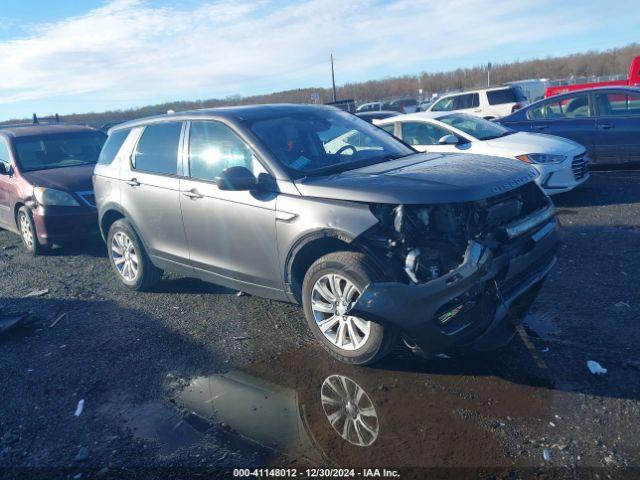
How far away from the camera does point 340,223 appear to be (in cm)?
393

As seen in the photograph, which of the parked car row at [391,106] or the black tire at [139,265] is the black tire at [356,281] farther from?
the parked car row at [391,106]

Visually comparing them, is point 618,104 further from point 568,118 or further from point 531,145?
point 531,145

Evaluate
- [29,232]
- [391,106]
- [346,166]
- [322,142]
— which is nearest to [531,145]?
[322,142]

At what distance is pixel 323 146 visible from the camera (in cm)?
496

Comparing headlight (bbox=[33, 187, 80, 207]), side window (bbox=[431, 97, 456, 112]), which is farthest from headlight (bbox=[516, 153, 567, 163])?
side window (bbox=[431, 97, 456, 112])

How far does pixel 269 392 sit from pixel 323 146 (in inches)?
86.4

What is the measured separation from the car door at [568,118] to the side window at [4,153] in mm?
9084

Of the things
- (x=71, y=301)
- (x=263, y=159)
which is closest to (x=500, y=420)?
(x=263, y=159)

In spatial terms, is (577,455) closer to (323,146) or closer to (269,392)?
(269,392)

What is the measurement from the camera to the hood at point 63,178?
7.96 m

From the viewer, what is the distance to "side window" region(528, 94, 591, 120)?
10.3 metres

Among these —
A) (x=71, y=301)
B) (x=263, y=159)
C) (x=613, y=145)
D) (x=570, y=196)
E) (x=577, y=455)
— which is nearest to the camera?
(x=577, y=455)

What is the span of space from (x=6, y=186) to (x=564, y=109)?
9.68 meters

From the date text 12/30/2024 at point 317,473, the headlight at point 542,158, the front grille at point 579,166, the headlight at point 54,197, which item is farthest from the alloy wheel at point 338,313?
the front grille at point 579,166
